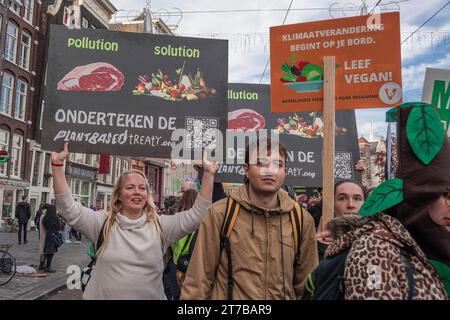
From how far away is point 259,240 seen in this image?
85.7 inches

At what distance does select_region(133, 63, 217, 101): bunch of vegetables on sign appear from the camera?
12.3 feet

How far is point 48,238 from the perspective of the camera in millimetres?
9961

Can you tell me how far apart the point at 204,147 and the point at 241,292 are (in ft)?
5.47

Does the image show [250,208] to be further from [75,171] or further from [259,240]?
[75,171]

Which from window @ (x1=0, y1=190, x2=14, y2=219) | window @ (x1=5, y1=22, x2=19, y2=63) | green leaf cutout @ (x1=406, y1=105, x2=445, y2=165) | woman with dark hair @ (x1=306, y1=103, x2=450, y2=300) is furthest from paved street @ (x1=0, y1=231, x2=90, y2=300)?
window @ (x1=5, y1=22, x2=19, y2=63)

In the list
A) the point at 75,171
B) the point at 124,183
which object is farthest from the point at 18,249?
the point at 75,171

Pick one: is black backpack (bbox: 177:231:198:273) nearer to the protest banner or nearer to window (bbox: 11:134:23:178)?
the protest banner

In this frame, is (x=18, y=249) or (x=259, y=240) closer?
(x=259, y=240)

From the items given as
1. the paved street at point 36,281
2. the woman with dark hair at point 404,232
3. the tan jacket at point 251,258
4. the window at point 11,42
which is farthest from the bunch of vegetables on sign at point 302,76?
the window at point 11,42

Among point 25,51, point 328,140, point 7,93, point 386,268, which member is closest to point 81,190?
point 7,93

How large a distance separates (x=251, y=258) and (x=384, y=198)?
2.53ft

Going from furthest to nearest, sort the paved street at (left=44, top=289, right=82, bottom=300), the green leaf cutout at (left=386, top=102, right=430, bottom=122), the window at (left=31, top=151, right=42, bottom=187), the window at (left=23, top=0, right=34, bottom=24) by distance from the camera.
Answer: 1. the window at (left=31, top=151, right=42, bottom=187)
2. the window at (left=23, top=0, right=34, bottom=24)
3. the paved street at (left=44, top=289, right=82, bottom=300)
4. the green leaf cutout at (left=386, top=102, right=430, bottom=122)

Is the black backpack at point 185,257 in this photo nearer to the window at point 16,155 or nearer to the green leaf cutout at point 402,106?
the green leaf cutout at point 402,106

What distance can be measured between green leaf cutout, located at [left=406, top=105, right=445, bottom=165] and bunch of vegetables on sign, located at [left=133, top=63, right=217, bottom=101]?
7.39 ft
